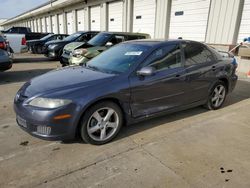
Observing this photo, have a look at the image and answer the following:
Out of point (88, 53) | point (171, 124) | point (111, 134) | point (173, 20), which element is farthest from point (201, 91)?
point (173, 20)

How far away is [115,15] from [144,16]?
3.38 meters

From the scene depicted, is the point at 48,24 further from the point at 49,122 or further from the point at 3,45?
the point at 49,122

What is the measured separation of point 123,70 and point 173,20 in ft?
30.8

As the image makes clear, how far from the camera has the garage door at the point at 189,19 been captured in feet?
34.0

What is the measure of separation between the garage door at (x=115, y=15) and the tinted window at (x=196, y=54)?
12.1m

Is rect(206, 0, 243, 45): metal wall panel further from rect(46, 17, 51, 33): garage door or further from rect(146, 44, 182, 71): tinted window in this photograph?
rect(46, 17, 51, 33): garage door

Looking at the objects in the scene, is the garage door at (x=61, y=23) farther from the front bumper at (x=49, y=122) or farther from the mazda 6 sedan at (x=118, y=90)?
the front bumper at (x=49, y=122)

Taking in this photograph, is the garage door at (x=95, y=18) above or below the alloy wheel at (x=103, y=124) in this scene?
above

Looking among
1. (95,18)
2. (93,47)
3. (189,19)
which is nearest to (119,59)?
(93,47)

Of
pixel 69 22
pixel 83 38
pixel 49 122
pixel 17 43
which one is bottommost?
pixel 49 122

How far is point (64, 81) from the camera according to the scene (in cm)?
341

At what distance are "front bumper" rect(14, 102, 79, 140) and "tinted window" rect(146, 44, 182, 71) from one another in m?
1.52

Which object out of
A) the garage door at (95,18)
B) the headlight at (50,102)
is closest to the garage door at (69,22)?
the garage door at (95,18)

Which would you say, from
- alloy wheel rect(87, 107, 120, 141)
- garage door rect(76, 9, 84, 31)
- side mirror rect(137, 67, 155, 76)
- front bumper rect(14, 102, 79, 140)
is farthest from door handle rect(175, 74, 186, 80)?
garage door rect(76, 9, 84, 31)
